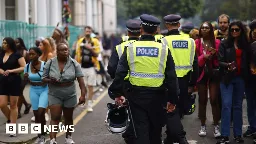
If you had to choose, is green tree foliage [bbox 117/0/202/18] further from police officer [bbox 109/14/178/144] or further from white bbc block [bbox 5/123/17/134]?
police officer [bbox 109/14/178/144]

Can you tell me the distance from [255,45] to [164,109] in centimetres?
255

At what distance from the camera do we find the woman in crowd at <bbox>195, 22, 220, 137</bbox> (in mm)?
8625

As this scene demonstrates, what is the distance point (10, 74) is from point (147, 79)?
4.02 metres

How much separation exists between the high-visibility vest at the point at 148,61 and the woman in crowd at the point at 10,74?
3.76 m

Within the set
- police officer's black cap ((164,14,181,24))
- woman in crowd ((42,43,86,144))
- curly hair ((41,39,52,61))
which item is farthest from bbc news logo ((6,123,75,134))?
police officer's black cap ((164,14,181,24))

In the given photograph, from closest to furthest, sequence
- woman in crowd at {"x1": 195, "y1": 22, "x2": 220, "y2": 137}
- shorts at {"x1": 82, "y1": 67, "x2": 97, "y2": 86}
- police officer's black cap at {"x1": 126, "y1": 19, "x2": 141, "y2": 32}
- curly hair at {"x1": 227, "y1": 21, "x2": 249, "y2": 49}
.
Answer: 1. police officer's black cap at {"x1": 126, "y1": 19, "x2": 141, "y2": 32}
2. curly hair at {"x1": 227, "y1": 21, "x2": 249, "y2": 49}
3. woman in crowd at {"x1": 195, "y1": 22, "x2": 220, "y2": 137}
4. shorts at {"x1": 82, "y1": 67, "x2": 97, "y2": 86}

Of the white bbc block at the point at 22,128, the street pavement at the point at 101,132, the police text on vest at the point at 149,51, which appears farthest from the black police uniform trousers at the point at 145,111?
the white bbc block at the point at 22,128

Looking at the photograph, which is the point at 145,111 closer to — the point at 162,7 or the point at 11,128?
the point at 11,128

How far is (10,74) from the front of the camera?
30.7ft

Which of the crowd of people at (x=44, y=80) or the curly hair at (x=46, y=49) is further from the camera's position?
the curly hair at (x=46, y=49)

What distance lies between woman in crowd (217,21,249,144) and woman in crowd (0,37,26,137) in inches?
144

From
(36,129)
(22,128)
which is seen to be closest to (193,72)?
(36,129)

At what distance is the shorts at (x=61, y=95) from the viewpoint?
804 cm

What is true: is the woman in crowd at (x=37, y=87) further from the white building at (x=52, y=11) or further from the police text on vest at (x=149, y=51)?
the white building at (x=52, y=11)
